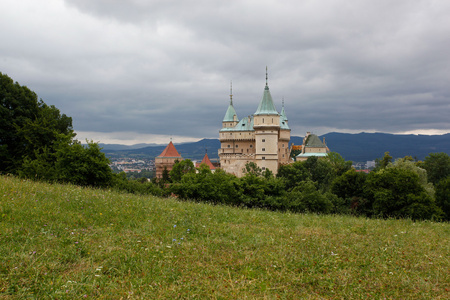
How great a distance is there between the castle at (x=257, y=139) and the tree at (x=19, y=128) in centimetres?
3177

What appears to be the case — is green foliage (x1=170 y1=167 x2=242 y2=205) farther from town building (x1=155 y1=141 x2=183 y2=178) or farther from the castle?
town building (x1=155 y1=141 x2=183 y2=178)

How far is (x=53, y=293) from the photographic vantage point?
5.91m

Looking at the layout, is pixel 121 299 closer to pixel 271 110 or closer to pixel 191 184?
pixel 191 184

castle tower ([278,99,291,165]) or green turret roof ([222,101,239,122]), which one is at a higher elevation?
green turret roof ([222,101,239,122])

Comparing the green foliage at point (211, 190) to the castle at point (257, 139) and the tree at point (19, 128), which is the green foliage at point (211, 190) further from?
the castle at point (257, 139)

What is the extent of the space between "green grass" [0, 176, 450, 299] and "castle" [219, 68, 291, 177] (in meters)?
41.6

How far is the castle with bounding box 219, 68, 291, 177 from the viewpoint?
5712 centimetres

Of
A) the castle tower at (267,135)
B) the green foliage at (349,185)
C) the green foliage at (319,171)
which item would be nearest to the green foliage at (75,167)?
the green foliage at (349,185)

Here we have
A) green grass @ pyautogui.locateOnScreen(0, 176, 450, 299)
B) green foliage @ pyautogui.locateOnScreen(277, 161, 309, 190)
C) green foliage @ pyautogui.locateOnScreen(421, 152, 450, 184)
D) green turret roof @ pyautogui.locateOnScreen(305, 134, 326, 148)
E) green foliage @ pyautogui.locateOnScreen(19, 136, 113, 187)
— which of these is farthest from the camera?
green turret roof @ pyautogui.locateOnScreen(305, 134, 326, 148)

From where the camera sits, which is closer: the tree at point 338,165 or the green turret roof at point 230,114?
the tree at point 338,165

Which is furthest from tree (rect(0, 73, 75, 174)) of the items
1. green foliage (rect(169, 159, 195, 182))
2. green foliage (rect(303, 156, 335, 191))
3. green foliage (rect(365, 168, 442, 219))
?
green foliage (rect(303, 156, 335, 191))

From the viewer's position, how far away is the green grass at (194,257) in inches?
252

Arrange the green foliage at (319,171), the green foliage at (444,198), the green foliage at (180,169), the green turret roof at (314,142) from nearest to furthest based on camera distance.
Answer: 1. the green foliage at (444,198)
2. the green foliage at (180,169)
3. the green foliage at (319,171)
4. the green turret roof at (314,142)

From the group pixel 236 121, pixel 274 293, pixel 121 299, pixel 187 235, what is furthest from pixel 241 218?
pixel 236 121
